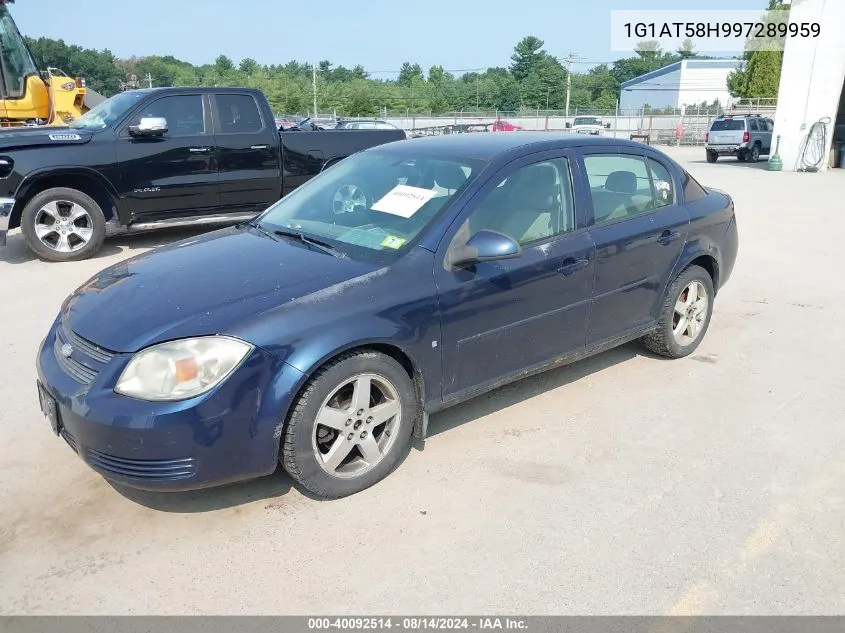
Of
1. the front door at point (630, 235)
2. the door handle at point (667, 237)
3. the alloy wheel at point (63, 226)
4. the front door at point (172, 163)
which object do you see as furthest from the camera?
the front door at point (172, 163)

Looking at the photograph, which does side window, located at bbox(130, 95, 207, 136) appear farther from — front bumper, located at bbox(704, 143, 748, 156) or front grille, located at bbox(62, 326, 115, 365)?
front bumper, located at bbox(704, 143, 748, 156)

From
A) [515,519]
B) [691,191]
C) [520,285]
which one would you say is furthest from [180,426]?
[691,191]

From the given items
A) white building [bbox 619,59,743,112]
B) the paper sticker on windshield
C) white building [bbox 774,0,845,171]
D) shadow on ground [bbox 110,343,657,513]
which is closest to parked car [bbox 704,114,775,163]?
white building [bbox 774,0,845,171]

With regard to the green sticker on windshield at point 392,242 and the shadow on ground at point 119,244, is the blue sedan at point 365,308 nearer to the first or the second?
the green sticker on windshield at point 392,242

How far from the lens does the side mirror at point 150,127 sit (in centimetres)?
749

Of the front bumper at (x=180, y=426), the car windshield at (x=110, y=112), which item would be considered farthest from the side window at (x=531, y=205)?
the car windshield at (x=110, y=112)

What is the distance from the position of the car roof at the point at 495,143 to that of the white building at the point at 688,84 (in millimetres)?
77265

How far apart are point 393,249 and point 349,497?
1229 mm

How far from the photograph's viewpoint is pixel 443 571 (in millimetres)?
2721

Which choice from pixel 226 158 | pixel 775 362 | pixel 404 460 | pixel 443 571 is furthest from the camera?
pixel 226 158

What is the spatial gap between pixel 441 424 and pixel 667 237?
6.42ft
